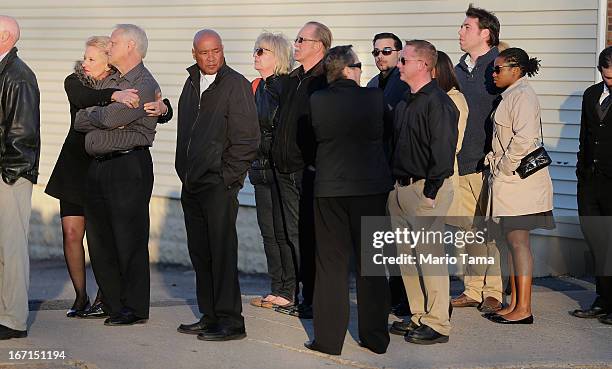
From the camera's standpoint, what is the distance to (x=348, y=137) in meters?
7.16

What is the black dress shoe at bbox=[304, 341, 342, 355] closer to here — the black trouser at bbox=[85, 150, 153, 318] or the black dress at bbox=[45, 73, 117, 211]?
the black trouser at bbox=[85, 150, 153, 318]

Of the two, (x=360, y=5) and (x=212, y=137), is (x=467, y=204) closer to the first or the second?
(x=212, y=137)

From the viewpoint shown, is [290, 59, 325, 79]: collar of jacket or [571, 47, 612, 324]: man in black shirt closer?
[290, 59, 325, 79]: collar of jacket

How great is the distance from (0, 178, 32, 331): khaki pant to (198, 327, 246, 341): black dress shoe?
1.20m

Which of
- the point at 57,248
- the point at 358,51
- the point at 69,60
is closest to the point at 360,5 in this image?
the point at 358,51

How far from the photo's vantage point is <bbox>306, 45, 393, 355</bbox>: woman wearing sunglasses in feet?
23.5

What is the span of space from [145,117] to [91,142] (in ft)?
1.33

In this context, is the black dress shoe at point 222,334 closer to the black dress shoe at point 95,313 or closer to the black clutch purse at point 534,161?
the black dress shoe at point 95,313

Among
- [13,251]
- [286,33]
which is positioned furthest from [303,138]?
[286,33]

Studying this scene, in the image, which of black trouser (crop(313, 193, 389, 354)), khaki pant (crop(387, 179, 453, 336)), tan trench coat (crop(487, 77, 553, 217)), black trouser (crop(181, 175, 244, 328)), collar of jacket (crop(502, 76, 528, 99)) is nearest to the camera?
black trouser (crop(313, 193, 389, 354))

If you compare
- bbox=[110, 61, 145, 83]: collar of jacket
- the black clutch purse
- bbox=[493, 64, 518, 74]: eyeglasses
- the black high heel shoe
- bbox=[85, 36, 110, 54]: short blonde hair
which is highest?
bbox=[85, 36, 110, 54]: short blonde hair

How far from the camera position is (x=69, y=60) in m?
14.3

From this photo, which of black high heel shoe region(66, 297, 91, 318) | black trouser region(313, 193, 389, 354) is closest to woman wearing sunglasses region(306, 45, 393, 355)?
black trouser region(313, 193, 389, 354)

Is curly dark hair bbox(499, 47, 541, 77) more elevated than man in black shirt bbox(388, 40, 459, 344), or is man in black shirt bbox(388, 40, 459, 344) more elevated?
curly dark hair bbox(499, 47, 541, 77)
